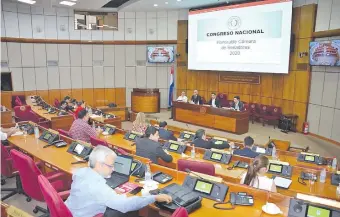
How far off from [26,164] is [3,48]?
9852mm

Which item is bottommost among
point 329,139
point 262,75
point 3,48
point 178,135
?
point 329,139

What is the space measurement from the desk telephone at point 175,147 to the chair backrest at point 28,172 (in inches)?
A: 88.7

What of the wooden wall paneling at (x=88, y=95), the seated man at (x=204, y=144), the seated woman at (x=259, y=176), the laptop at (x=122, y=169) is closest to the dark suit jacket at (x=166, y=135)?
the seated man at (x=204, y=144)

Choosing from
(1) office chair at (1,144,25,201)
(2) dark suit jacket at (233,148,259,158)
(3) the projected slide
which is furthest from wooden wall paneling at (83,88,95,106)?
(2) dark suit jacket at (233,148,259,158)

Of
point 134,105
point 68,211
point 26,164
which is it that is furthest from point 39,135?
point 134,105

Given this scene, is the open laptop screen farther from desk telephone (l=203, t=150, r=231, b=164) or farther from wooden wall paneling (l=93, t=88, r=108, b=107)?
wooden wall paneling (l=93, t=88, r=108, b=107)

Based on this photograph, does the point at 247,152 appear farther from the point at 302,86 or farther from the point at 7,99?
the point at 7,99

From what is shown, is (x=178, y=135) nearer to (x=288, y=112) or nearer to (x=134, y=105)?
(x=288, y=112)

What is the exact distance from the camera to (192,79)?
12742 mm

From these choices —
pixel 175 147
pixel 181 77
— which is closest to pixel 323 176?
pixel 175 147

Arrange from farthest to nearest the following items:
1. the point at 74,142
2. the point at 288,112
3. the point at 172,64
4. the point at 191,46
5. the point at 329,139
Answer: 1. the point at 172,64
2. the point at 191,46
3. the point at 288,112
4. the point at 329,139
5. the point at 74,142

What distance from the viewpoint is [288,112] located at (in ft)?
32.6

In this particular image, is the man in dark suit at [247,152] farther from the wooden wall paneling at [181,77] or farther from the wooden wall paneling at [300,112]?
the wooden wall paneling at [181,77]

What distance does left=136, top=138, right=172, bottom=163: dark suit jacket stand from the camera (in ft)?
13.3
